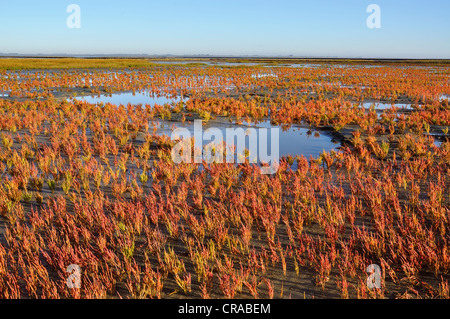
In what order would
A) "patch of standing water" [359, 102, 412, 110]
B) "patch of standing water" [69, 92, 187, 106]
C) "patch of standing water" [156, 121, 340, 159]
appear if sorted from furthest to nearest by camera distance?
"patch of standing water" [69, 92, 187, 106] < "patch of standing water" [359, 102, 412, 110] < "patch of standing water" [156, 121, 340, 159]

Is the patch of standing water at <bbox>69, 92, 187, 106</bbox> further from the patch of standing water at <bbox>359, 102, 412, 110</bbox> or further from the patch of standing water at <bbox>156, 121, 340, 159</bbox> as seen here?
the patch of standing water at <bbox>359, 102, 412, 110</bbox>

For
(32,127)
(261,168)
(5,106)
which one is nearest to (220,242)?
(261,168)

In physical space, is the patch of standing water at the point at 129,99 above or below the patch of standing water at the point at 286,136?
above

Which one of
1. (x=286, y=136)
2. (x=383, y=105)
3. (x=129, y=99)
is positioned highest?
(x=129, y=99)

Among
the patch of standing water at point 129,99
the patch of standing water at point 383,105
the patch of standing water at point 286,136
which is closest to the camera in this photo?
the patch of standing water at point 286,136

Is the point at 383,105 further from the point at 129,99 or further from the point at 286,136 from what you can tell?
the point at 129,99

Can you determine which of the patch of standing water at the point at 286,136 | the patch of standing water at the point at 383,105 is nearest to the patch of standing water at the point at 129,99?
the patch of standing water at the point at 286,136

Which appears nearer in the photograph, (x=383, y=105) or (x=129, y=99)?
(x=383, y=105)

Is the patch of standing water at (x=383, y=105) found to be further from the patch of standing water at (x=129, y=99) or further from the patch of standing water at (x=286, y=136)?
the patch of standing water at (x=129, y=99)

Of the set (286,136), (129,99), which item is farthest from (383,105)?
(129,99)

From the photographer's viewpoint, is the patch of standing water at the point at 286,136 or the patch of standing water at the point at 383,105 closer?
the patch of standing water at the point at 286,136

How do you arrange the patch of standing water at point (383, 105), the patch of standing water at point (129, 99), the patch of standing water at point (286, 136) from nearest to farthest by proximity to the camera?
the patch of standing water at point (286, 136) → the patch of standing water at point (383, 105) → the patch of standing water at point (129, 99)

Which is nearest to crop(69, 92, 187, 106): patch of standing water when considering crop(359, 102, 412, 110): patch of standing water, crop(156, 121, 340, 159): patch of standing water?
crop(156, 121, 340, 159): patch of standing water

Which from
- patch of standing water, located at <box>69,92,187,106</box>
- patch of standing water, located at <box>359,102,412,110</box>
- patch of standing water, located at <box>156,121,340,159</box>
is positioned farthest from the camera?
patch of standing water, located at <box>69,92,187,106</box>
